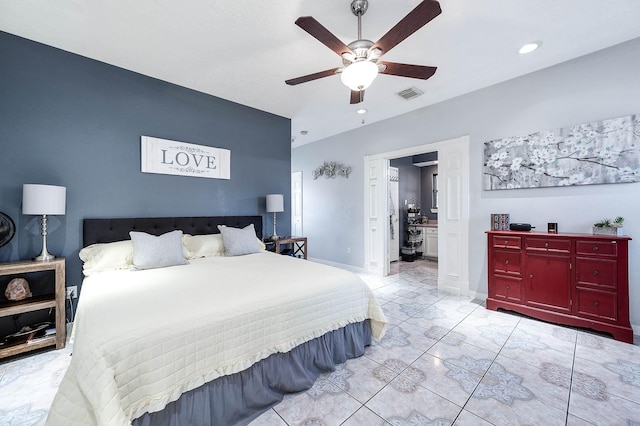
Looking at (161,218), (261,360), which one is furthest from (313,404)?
(161,218)

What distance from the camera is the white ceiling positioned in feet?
6.71

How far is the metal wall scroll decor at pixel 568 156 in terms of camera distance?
2518 millimetres

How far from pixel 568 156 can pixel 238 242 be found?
3.83 meters

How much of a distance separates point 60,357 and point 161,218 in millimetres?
1522

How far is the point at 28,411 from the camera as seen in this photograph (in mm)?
1596

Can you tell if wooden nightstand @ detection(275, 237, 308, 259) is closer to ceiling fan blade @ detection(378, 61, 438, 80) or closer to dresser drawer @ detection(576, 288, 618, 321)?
ceiling fan blade @ detection(378, 61, 438, 80)

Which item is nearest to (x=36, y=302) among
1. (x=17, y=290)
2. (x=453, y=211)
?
(x=17, y=290)

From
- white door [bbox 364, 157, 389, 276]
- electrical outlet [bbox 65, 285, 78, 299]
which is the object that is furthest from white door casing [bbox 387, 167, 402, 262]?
electrical outlet [bbox 65, 285, 78, 299]

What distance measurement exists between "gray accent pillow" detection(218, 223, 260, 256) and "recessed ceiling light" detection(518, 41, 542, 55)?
140 inches

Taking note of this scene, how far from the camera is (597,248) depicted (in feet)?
8.11

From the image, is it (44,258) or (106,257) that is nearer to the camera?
(44,258)

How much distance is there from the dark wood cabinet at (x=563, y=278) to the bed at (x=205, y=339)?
185cm

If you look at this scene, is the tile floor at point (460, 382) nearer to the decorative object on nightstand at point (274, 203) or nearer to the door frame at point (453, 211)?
the door frame at point (453, 211)

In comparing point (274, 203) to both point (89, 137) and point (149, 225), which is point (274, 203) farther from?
point (89, 137)
